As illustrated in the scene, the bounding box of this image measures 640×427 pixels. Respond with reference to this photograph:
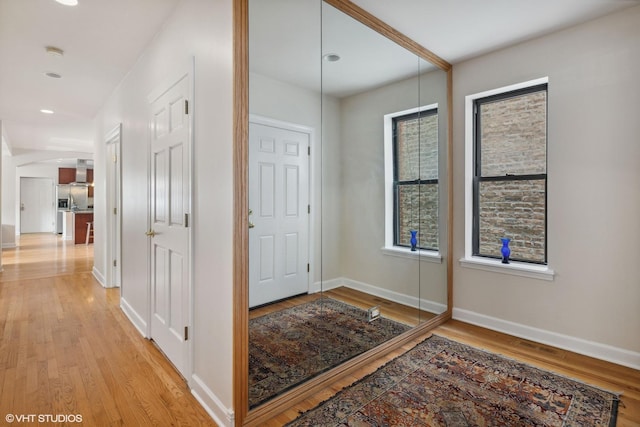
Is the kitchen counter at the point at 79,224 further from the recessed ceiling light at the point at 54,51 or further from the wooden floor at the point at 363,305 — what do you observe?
the wooden floor at the point at 363,305

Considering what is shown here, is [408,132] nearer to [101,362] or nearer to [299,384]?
[299,384]

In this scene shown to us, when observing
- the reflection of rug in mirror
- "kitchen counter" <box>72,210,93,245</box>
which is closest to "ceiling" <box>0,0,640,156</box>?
the reflection of rug in mirror

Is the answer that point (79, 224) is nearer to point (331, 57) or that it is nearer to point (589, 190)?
point (331, 57)

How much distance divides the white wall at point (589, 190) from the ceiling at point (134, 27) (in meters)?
0.22

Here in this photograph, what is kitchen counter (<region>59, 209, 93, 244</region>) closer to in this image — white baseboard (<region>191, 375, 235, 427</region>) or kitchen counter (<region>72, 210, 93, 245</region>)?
kitchen counter (<region>72, 210, 93, 245</region>)

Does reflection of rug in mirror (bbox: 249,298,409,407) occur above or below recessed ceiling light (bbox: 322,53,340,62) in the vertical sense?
below

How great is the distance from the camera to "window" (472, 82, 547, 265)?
9.73 ft

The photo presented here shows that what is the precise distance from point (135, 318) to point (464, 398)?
3.05m

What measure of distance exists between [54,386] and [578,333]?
3950 mm

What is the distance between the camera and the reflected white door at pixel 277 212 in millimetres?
1938

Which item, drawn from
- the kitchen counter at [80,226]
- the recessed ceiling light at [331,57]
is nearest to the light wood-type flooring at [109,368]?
the recessed ceiling light at [331,57]

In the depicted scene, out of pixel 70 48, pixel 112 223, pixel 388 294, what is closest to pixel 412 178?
pixel 388 294

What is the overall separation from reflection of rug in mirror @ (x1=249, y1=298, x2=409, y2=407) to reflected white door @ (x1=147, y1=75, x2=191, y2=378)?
608 millimetres

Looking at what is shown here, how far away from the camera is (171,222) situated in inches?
99.0
